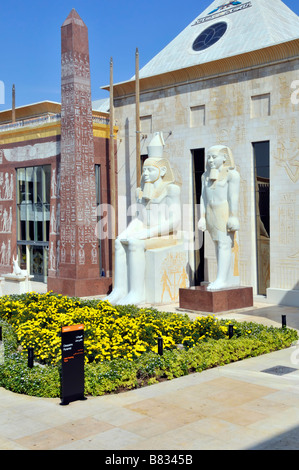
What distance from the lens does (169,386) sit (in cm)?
919

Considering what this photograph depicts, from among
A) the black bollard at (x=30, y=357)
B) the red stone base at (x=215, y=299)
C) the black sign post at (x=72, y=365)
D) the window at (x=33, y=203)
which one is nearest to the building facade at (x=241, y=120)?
the red stone base at (x=215, y=299)

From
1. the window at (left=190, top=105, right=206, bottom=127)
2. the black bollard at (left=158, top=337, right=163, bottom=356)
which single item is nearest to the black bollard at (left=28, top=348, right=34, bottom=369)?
the black bollard at (left=158, top=337, right=163, bottom=356)

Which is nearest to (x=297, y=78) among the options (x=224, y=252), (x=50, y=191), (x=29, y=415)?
(x=224, y=252)

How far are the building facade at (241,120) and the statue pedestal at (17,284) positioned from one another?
5.76 metres

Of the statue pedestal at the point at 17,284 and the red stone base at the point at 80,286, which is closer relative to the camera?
the statue pedestal at the point at 17,284

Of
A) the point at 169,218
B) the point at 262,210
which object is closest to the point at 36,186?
the point at 169,218

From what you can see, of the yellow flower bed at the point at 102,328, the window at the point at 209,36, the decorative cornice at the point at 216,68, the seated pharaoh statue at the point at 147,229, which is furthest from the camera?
the window at the point at 209,36

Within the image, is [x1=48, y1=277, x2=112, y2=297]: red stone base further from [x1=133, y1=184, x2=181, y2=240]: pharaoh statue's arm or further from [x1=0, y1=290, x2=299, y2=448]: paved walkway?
[x1=0, y1=290, x2=299, y2=448]: paved walkway

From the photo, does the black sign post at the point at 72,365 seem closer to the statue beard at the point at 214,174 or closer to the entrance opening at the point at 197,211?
the statue beard at the point at 214,174

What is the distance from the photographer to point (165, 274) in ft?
59.3

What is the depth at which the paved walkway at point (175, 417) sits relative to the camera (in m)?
6.67

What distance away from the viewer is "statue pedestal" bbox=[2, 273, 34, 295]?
66.0 ft

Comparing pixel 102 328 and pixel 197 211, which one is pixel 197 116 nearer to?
pixel 197 211

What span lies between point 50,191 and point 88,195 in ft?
14.1
